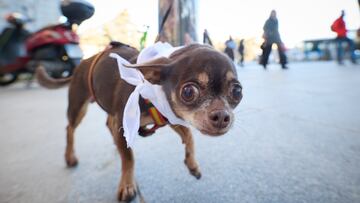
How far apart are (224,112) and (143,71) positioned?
1.48ft

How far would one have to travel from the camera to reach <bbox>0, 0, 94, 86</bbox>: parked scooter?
5.84 metres

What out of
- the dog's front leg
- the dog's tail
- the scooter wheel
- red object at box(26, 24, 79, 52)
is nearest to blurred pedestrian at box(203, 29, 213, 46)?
the dog's front leg

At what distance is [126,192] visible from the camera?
5.14 ft

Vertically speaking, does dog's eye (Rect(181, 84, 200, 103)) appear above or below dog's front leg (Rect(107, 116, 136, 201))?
above

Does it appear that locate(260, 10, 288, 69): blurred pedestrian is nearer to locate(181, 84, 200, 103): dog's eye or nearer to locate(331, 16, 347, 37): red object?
locate(331, 16, 347, 37): red object

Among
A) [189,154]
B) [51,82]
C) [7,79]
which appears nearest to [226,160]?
[189,154]

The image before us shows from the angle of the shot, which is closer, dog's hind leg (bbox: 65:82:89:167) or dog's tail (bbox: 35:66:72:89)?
dog's hind leg (bbox: 65:82:89:167)

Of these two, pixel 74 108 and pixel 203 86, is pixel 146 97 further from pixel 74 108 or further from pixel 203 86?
pixel 74 108

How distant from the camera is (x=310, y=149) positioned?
205 cm

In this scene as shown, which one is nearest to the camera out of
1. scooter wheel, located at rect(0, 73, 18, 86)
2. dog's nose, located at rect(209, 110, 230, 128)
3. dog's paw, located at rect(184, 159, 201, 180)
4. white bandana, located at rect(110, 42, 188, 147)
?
dog's nose, located at rect(209, 110, 230, 128)

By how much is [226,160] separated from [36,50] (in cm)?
574

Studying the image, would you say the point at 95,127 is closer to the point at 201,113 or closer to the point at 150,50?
the point at 150,50

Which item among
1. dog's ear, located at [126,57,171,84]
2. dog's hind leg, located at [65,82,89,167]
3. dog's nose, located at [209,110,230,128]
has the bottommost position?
dog's hind leg, located at [65,82,89,167]

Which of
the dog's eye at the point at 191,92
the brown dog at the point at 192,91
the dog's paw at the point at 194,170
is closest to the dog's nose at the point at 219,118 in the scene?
the brown dog at the point at 192,91
